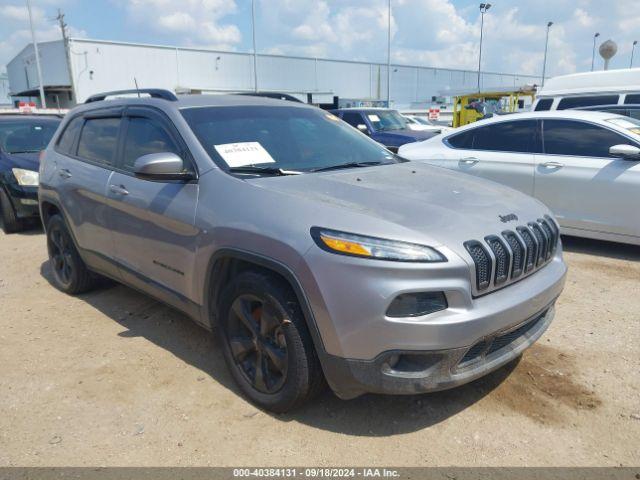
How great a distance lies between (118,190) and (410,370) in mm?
2486

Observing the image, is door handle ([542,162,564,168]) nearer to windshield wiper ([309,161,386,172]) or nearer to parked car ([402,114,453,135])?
windshield wiper ([309,161,386,172])

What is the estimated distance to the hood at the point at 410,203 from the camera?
8.11 feet

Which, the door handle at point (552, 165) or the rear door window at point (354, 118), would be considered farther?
the rear door window at point (354, 118)

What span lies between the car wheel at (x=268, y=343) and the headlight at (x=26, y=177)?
6002 mm

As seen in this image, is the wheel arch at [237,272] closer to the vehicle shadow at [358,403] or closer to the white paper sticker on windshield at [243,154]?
the vehicle shadow at [358,403]

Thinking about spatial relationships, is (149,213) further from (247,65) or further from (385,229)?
(247,65)

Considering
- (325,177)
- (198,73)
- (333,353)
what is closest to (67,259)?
(325,177)

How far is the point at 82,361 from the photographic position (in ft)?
11.9

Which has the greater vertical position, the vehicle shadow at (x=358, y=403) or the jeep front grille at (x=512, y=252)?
the jeep front grille at (x=512, y=252)

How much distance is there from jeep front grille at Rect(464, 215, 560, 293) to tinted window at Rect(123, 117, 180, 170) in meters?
1.98

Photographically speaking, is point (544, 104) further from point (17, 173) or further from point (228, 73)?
point (228, 73)

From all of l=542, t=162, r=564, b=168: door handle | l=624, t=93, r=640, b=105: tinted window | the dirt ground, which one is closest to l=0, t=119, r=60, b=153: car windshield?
the dirt ground

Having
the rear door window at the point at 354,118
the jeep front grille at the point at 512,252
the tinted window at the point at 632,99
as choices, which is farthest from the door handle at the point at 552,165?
the rear door window at the point at 354,118

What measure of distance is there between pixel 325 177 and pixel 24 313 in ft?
10.2
